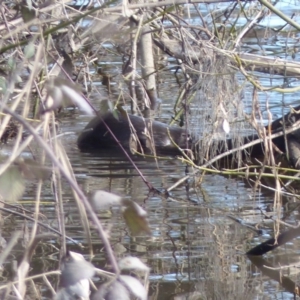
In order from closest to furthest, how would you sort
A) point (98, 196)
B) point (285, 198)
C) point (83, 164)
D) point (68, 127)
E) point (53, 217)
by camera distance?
1. point (98, 196)
2. point (53, 217)
3. point (285, 198)
4. point (83, 164)
5. point (68, 127)

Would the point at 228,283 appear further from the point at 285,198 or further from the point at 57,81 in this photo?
the point at 57,81

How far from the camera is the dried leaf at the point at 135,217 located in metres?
1.62

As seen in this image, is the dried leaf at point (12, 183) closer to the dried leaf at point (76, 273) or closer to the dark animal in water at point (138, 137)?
the dried leaf at point (76, 273)

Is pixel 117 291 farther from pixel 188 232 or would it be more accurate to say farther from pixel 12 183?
pixel 188 232

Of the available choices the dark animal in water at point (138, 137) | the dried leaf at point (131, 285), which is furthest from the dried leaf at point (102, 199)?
the dark animal in water at point (138, 137)

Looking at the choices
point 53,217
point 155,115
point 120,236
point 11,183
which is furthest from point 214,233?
point 155,115

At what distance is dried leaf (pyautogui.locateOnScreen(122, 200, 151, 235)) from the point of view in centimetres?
162

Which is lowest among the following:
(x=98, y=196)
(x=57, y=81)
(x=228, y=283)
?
(x=228, y=283)

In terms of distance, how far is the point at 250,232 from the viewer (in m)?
4.74

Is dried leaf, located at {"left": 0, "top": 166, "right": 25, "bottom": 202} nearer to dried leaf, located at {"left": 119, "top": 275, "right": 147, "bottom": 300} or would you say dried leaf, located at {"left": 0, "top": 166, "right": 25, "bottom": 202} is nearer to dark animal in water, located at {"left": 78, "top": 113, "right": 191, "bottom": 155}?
dried leaf, located at {"left": 119, "top": 275, "right": 147, "bottom": 300}

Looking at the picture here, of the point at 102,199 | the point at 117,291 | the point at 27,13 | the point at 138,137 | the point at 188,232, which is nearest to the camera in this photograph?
the point at 117,291

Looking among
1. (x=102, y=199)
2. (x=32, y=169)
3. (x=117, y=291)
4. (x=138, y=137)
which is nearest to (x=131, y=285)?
(x=117, y=291)

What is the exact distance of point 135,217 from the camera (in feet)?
5.38

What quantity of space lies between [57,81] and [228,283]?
95.7 inches
